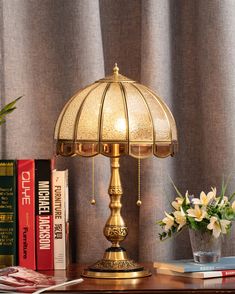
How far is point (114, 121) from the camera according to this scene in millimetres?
1771

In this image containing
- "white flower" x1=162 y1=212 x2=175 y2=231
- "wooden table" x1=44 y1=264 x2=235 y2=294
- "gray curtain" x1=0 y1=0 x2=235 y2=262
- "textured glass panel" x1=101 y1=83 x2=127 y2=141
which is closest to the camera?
"wooden table" x1=44 y1=264 x2=235 y2=294

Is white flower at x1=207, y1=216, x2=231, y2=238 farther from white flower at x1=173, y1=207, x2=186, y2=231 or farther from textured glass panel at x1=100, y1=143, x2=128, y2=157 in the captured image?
textured glass panel at x1=100, y1=143, x2=128, y2=157

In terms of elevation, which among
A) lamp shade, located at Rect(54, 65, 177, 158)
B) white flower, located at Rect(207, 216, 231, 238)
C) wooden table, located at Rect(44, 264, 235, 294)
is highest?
lamp shade, located at Rect(54, 65, 177, 158)

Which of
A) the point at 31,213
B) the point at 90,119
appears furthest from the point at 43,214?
the point at 90,119

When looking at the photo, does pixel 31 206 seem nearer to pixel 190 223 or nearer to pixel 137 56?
pixel 190 223

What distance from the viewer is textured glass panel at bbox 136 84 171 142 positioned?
179 cm

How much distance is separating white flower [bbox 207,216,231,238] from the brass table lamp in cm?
18

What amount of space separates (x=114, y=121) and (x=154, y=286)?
0.37 metres

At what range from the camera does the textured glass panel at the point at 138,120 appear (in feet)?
5.79

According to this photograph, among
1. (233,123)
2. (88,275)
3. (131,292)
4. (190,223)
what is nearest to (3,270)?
(88,275)

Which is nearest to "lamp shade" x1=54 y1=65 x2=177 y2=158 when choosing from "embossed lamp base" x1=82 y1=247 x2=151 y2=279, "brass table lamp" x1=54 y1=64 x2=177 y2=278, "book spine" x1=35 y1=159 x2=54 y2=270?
"brass table lamp" x1=54 y1=64 x2=177 y2=278

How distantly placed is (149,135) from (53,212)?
36 cm

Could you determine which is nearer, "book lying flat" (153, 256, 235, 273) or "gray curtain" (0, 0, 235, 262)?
"book lying flat" (153, 256, 235, 273)

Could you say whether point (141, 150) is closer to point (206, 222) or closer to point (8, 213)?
point (206, 222)
